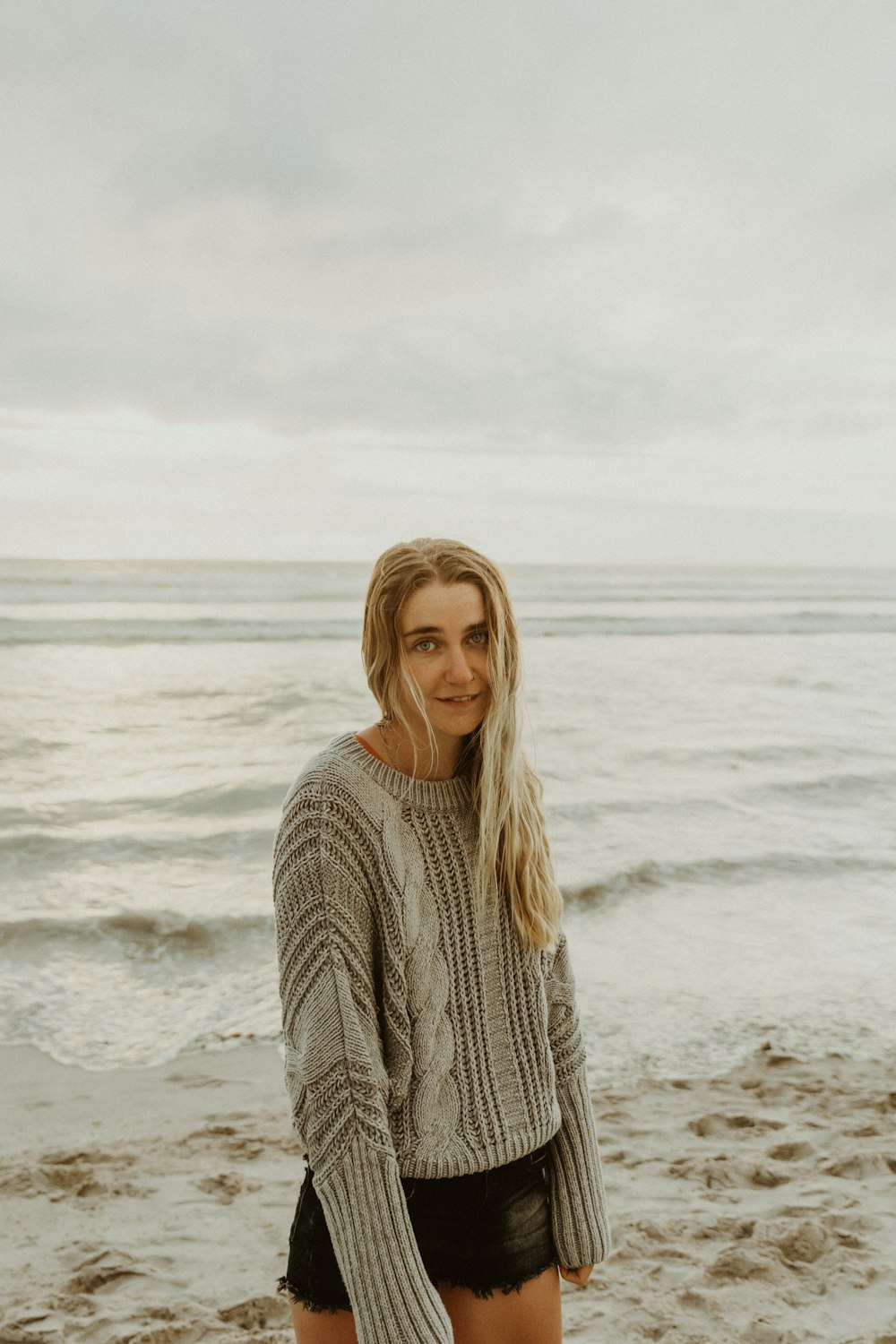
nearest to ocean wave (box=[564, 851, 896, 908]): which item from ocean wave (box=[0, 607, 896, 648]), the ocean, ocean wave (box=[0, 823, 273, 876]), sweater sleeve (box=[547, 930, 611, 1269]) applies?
the ocean

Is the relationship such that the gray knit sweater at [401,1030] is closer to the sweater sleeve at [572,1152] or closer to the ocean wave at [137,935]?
the sweater sleeve at [572,1152]

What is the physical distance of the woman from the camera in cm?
165

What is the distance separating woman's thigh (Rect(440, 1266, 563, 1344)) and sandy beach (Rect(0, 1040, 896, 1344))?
5.16 ft

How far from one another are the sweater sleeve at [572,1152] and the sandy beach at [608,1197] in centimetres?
154

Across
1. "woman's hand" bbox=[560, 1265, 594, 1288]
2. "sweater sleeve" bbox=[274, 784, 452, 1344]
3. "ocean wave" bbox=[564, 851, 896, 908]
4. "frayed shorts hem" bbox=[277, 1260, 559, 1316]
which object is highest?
"sweater sleeve" bbox=[274, 784, 452, 1344]

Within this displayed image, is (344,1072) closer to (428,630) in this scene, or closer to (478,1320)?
(478,1320)

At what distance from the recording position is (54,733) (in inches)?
482

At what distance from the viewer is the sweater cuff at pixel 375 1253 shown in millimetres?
1611

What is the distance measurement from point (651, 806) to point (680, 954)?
10.8ft

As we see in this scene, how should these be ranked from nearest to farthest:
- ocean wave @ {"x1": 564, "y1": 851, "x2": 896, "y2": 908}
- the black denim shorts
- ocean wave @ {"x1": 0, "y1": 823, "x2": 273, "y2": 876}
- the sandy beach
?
the black denim shorts < the sandy beach < ocean wave @ {"x1": 564, "y1": 851, "x2": 896, "y2": 908} < ocean wave @ {"x1": 0, "y1": 823, "x2": 273, "y2": 876}

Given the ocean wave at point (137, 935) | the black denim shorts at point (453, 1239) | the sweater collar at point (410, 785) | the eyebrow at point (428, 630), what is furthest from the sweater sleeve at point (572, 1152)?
the ocean wave at point (137, 935)

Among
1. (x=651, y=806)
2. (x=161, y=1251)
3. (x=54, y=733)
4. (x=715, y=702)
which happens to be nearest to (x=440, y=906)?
(x=161, y=1251)

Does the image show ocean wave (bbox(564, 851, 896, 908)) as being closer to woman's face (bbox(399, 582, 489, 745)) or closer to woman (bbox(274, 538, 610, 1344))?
woman (bbox(274, 538, 610, 1344))

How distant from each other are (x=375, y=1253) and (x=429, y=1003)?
396 mm
